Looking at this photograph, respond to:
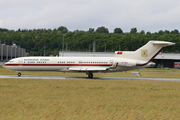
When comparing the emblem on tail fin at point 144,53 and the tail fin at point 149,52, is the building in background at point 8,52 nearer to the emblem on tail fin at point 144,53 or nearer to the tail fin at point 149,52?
the tail fin at point 149,52

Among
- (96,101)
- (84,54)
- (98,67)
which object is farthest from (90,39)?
(96,101)

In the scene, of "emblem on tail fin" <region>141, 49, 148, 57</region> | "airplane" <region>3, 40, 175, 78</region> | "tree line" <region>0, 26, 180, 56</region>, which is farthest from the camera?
"tree line" <region>0, 26, 180, 56</region>

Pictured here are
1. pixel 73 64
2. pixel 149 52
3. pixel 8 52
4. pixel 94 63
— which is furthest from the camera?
pixel 8 52

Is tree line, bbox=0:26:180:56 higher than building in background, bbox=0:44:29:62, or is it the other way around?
tree line, bbox=0:26:180:56

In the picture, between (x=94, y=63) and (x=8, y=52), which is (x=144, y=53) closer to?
(x=94, y=63)

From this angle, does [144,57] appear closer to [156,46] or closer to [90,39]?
[156,46]

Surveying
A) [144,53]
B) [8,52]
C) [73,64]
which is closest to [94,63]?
[73,64]

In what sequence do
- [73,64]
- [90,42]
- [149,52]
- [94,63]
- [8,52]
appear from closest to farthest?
[149,52], [73,64], [94,63], [8,52], [90,42]

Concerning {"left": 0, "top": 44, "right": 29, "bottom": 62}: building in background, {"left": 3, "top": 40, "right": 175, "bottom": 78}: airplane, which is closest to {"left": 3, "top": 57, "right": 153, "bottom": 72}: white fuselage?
{"left": 3, "top": 40, "right": 175, "bottom": 78}: airplane

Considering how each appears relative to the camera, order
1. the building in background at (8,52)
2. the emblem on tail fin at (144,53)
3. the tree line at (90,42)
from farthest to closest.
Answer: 1. the tree line at (90,42)
2. the building in background at (8,52)
3. the emblem on tail fin at (144,53)

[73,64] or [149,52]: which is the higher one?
[149,52]

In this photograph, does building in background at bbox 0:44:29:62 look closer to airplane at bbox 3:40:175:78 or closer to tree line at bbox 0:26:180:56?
tree line at bbox 0:26:180:56

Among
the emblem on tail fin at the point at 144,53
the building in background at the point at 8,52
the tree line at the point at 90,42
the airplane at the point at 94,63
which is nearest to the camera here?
the airplane at the point at 94,63

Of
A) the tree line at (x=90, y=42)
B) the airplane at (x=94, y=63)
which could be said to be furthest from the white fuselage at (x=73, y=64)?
the tree line at (x=90, y=42)
